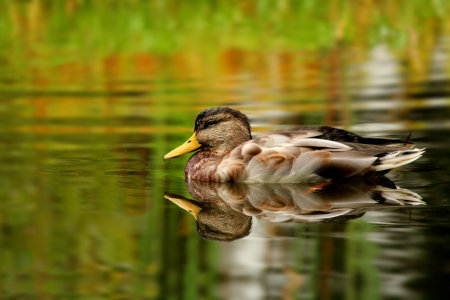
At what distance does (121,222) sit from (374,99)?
560 cm

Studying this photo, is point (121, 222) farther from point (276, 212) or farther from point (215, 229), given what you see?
point (276, 212)

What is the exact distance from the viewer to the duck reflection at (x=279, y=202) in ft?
20.1

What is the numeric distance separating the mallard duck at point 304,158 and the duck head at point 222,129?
7.2 inches

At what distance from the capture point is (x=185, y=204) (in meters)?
6.77

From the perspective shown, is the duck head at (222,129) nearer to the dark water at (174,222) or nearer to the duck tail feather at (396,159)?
the dark water at (174,222)

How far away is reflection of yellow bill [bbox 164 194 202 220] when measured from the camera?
6.55 meters

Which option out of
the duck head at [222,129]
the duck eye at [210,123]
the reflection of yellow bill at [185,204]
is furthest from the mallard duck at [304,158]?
the reflection of yellow bill at [185,204]

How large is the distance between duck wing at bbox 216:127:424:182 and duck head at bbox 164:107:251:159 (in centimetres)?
38

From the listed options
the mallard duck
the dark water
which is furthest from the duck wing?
the dark water

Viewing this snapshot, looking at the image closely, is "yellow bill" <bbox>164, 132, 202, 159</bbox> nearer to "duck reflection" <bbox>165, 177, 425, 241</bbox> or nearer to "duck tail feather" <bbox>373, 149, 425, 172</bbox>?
"duck reflection" <bbox>165, 177, 425, 241</bbox>

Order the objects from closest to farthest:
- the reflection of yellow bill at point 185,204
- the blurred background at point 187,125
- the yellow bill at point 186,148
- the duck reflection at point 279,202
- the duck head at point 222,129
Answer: the blurred background at point 187,125, the duck reflection at point 279,202, the reflection of yellow bill at point 185,204, the duck head at point 222,129, the yellow bill at point 186,148

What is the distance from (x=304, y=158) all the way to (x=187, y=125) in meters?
3.00

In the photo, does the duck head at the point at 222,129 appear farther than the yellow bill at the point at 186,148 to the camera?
No

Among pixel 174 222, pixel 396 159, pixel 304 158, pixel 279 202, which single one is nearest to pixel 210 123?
pixel 304 158
